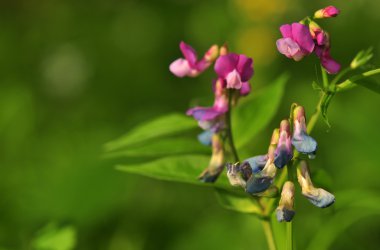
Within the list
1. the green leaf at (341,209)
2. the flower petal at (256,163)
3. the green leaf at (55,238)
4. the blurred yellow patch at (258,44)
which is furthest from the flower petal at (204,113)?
the blurred yellow patch at (258,44)

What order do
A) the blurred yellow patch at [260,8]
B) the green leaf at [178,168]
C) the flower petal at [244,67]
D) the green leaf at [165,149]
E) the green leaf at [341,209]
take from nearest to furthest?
the flower petal at [244,67] < the green leaf at [178,168] < the green leaf at [165,149] < the green leaf at [341,209] < the blurred yellow patch at [260,8]

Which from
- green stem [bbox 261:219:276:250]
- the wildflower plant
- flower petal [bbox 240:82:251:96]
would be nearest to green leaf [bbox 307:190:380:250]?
the wildflower plant

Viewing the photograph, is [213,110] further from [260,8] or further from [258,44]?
[260,8]

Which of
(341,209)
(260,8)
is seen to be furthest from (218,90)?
(260,8)

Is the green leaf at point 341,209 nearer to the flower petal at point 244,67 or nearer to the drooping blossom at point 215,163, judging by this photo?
the drooping blossom at point 215,163

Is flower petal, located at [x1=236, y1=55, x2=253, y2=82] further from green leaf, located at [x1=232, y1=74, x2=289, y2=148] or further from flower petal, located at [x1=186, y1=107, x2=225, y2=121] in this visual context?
green leaf, located at [x1=232, y1=74, x2=289, y2=148]

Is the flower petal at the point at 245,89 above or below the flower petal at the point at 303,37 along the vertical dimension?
below

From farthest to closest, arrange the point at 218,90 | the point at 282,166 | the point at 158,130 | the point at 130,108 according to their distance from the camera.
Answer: the point at 130,108 → the point at 158,130 → the point at 218,90 → the point at 282,166

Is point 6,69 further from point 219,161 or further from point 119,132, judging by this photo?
point 219,161
